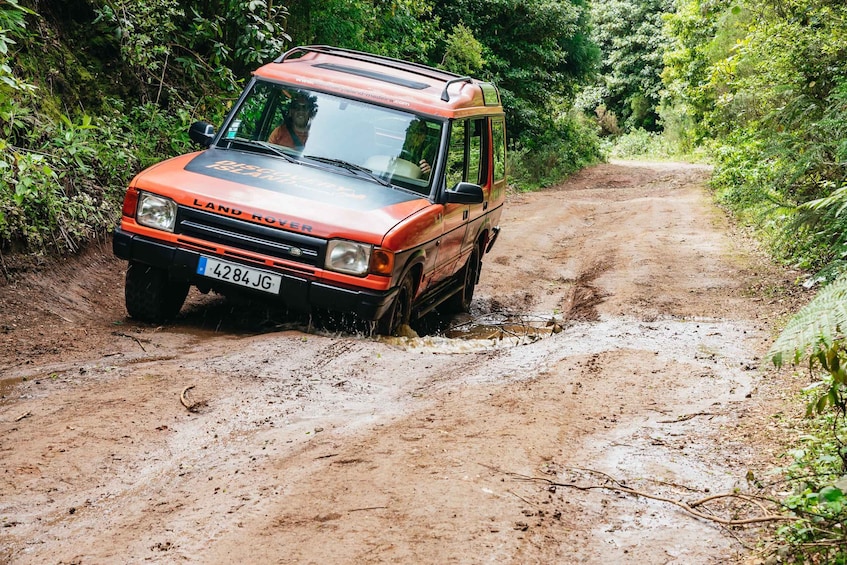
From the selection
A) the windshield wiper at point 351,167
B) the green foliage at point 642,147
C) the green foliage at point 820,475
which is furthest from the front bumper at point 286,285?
the green foliage at point 642,147

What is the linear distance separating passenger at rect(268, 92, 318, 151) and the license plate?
4.46ft

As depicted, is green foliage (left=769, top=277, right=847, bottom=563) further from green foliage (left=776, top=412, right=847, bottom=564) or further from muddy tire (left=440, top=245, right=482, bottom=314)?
muddy tire (left=440, top=245, right=482, bottom=314)

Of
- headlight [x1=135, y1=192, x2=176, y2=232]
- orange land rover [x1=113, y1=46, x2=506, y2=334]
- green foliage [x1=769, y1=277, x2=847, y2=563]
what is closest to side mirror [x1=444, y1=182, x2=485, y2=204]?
orange land rover [x1=113, y1=46, x2=506, y2=334]

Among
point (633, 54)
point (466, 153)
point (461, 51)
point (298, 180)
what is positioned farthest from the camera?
point (633, 54)

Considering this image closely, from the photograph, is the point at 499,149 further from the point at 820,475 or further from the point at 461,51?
the point at 461,51

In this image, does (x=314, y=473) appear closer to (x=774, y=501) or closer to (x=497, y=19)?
(x=774, y=501)

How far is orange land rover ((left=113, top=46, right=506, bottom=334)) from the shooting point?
600 centimetres

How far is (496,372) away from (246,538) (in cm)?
293

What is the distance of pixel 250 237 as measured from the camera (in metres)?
6.05

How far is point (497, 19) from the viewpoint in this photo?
986 inches

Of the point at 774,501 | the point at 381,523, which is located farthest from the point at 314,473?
the point at 774,501

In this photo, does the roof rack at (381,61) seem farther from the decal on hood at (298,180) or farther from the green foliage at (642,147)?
the green foliage at (642,147)

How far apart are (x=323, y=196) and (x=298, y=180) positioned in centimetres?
32

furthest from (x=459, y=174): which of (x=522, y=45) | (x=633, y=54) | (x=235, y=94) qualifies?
(x=633, y=54)
